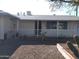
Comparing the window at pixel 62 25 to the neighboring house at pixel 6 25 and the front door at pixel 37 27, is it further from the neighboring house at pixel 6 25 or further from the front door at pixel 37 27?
the neighboring house at pixel 6 25

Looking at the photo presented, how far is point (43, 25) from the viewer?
39375 mm

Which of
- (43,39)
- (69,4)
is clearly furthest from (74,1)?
(43,39)

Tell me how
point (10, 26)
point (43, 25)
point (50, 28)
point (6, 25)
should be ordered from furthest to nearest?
point (43, 25), point (50, 28), point (10, 26), point (6, 25)

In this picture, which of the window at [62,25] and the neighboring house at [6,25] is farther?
the window at [62,25]

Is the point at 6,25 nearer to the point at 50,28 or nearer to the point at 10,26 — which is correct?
the point at 10,26

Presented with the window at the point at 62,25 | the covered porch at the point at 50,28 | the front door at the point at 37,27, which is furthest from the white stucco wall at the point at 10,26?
the window at the point at 62,25

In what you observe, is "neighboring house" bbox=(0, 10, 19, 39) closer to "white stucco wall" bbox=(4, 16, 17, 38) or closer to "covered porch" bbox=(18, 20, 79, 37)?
"white stucco wall" bbox=(4, 16, 17, 38)

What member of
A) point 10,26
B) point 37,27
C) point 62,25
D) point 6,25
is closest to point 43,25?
point 37,27

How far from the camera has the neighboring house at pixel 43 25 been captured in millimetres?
37062

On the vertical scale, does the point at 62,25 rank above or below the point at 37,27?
above

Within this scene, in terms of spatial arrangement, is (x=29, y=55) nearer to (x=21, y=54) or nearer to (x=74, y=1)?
(x=21, y=54)

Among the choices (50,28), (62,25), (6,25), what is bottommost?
(50,28)

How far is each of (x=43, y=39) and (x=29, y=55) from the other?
15834 millimetres

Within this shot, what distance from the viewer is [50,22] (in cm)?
3912
